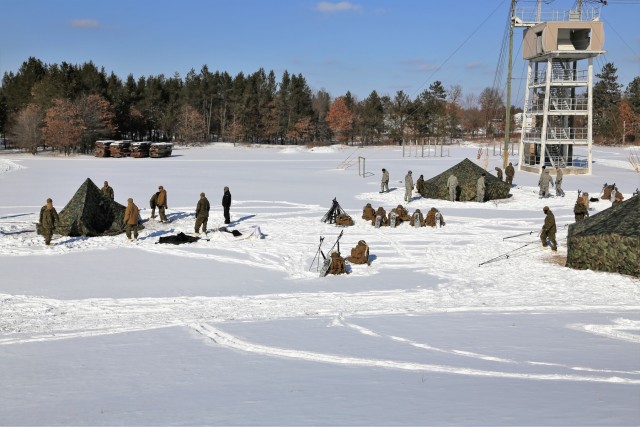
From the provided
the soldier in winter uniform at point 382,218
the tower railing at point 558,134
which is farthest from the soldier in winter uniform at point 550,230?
the tower railing at point 558,134

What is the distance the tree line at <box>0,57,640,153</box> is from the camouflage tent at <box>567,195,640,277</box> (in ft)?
223

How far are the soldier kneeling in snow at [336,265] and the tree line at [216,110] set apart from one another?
65287mm

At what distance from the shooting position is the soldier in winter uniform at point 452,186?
28594 mm

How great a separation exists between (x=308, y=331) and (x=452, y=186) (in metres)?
19.5

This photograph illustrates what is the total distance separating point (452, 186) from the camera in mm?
28828

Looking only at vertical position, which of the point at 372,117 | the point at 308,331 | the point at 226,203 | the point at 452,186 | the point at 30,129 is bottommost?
the point at 308,331

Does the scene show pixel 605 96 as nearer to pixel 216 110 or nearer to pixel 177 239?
pixel 216 110

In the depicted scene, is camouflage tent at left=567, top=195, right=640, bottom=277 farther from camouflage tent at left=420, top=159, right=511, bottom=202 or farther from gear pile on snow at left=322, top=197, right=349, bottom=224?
camouflage tent at left=420, top=159, right=511, bottom=202

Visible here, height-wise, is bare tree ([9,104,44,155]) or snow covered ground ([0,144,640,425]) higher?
bare tree ([9,104,44,155])

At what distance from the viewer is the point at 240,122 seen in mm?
98500

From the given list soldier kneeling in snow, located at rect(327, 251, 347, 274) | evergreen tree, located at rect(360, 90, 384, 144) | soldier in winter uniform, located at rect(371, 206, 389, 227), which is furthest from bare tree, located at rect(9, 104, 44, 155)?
soldier kneeling in snow, located at rect(327, 251, 347, 274)

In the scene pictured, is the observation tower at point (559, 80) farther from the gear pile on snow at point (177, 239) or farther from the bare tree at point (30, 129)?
the bare tree at point (30, 129)

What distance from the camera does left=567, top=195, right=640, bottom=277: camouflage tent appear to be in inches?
602

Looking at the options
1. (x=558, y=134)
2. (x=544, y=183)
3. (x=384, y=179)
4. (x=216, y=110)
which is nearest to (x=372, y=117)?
(x=216, y=110)
